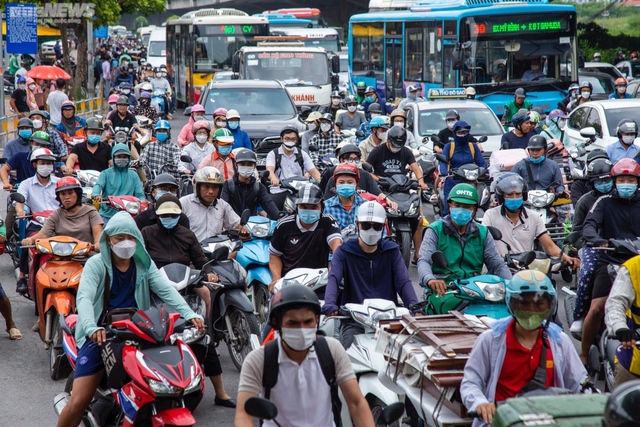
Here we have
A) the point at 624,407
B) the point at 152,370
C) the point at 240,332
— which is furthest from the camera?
the point at 240,332

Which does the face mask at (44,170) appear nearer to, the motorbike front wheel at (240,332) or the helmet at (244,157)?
the helmet at (244,157)

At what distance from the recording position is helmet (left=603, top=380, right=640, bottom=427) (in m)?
3.19

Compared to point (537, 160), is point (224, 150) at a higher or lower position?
higher

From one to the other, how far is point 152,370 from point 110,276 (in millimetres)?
910

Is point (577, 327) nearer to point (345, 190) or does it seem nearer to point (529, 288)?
point (345, 190)

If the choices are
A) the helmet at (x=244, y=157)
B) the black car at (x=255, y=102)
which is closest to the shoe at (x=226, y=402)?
the helmet at (x=244, y=157)

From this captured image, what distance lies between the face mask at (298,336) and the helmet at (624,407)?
5.50 feet

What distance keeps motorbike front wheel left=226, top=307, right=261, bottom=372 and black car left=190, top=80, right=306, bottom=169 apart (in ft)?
33.1

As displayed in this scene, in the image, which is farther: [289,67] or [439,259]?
[289,67]

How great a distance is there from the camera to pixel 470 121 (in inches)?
702

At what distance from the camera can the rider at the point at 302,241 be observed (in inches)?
336

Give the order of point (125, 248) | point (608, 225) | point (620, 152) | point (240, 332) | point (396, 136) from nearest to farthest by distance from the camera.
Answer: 1. point (125, 248)
2. point (608, 225)
3. point (240, 332)
4. point (396, 136)
5. point (620, 152)

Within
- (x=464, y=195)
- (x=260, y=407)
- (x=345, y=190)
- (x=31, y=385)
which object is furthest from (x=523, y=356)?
(x=345, y=190)

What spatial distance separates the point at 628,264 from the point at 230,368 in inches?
155
